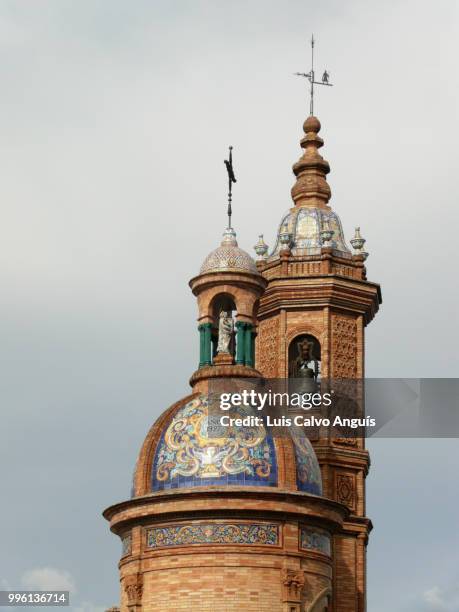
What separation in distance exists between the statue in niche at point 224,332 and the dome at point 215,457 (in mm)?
2686

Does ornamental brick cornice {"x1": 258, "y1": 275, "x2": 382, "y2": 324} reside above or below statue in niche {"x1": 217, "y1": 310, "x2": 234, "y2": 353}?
Answer: above

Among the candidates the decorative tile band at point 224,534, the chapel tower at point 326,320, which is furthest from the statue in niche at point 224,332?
the decorative tile band at point 224,534

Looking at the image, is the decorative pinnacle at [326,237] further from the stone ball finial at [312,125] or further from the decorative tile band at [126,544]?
the decorative tile band at [126,544]

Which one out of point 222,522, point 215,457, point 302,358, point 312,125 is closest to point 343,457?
point 302,358

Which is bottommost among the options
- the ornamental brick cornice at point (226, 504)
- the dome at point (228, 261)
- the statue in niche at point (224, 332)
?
the ornamental brick cornice at point (226, 504)

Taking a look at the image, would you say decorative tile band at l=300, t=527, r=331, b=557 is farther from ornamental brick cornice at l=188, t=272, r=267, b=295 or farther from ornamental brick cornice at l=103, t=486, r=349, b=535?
ornamental brick cornice at l=188, t=272, r=267, b=295

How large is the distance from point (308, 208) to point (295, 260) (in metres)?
2.26

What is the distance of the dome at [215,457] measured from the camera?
44469mm

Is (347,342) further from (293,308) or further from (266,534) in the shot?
(266,534)

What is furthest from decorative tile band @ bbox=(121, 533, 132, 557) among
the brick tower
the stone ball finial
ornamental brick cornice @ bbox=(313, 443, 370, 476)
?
the stone ball finial

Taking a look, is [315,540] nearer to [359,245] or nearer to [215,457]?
[215,457]

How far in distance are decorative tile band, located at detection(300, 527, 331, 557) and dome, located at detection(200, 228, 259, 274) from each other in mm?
7422

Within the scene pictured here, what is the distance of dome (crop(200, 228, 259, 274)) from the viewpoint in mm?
48688

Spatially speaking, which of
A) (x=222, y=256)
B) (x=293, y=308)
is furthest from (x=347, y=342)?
(x=222, y=256)
